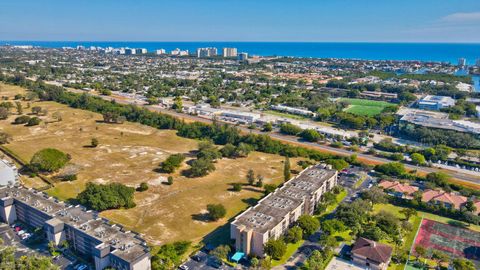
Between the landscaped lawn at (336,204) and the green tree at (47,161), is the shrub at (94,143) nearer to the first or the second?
the green tree at (47,161)

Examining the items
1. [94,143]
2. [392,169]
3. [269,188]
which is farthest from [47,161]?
[392,169]

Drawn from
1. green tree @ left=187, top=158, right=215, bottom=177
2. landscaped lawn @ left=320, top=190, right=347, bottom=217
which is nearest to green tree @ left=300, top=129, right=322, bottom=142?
landscaped lawn @ left=320, top=190, right=347, bottom=217

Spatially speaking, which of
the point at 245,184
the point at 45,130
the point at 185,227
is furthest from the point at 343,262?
the point at 45,130

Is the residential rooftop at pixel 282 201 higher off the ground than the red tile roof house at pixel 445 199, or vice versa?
the residential rooftop at pixel 282 201

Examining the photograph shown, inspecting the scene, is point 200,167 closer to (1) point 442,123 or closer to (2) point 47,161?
(2) point 47,161

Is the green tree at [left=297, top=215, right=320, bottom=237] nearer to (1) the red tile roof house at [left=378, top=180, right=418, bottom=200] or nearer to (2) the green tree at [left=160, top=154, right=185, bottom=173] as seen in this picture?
(1) the red tile roof house at [left=378, top=180, right=418, bottom=200]

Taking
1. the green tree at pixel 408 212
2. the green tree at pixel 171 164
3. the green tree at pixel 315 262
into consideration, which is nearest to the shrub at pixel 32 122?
the green tree at pixel 171 164
